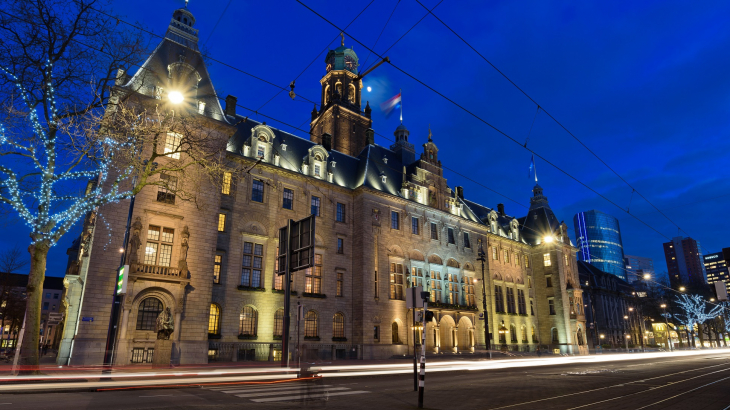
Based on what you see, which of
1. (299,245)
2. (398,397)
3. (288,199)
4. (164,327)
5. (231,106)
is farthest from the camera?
(231,106)

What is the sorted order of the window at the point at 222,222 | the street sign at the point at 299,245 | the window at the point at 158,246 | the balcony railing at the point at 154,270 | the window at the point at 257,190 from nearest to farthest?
the street sign at the point at 299,245
the balcony railing at the point at 154,270
the window at the point at 158,246
the window at the point at 222,222
the window at the point at 257,190

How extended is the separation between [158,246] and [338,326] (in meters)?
16.6

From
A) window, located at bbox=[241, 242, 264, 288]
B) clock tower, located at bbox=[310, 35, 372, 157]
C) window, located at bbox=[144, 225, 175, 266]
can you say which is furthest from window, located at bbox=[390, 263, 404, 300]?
clock tower, located at bbox=[310, 35, 372, 157]

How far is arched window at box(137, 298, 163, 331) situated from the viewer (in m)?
25.6

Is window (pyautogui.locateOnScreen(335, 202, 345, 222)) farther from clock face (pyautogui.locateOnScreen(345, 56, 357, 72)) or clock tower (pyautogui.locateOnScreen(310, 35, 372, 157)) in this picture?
clock face (pyautogui.locateOnScreen(345, 56, 357, 72))

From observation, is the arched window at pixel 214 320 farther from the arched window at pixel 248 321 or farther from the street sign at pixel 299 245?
the street sign at pixel 299 245

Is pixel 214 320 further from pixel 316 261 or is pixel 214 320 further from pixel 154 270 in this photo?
pixel 316 261

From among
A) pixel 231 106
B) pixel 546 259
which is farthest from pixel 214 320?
pixel 546 259

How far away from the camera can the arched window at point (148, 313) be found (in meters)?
25.6

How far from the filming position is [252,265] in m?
32.9

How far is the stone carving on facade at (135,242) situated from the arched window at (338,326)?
55.5 ft

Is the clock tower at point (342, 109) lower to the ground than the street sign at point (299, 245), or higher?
higher

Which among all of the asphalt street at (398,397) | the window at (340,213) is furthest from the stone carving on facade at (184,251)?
the window at (340,213)

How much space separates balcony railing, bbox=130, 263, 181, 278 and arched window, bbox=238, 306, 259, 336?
22.3ft
